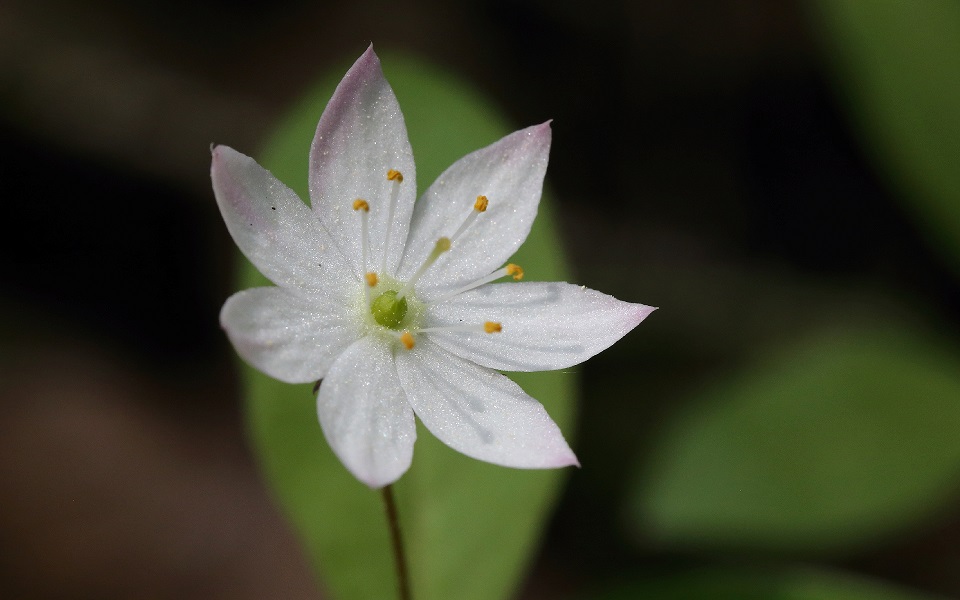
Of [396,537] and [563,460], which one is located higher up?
[563,460]

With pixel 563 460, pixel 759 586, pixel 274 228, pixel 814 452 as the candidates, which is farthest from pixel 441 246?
pixel 814 452

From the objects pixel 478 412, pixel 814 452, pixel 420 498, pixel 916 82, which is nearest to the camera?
pixel 478 412

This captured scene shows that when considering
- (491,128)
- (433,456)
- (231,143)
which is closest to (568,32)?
(231,143)

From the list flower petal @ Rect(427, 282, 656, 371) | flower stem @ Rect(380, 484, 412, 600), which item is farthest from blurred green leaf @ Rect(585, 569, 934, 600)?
flower petal @ Rect(427, 282, 656, 371)

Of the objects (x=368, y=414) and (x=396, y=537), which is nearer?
(x=368, y=414)

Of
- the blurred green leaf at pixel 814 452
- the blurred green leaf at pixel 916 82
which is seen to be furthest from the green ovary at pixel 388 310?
the blurred green leaf at pixel 916 82

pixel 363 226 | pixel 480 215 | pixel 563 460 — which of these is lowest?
pixel 563 460

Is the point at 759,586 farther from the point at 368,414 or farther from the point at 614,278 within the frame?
the point at 614,278
